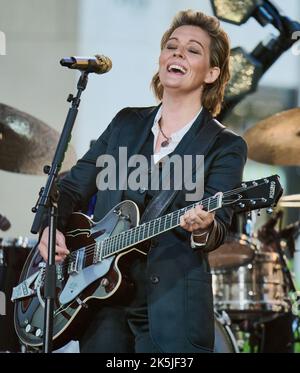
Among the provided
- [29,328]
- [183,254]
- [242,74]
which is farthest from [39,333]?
[242,74]

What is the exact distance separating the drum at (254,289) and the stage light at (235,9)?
4.87 ft

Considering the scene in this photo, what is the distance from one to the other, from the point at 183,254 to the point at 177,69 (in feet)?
2.55

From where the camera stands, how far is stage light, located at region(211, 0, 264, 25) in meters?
4.85

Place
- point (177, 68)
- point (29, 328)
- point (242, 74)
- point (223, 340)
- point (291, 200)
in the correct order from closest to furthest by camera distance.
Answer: point (177, 68), point (29, 328), point (291, 200), point (223, 340), point (242, 74)

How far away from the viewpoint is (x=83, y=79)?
10.1ft

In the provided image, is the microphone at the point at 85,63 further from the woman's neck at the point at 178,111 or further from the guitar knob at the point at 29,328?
the guitar knob at the point at 29,328

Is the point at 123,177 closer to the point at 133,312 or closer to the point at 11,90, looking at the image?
the point at 133,312

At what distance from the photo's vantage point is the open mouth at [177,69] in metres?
3.26

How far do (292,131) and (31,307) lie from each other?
2.16 metres

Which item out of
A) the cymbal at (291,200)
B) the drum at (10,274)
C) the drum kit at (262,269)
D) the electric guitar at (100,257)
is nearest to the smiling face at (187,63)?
the electric guitar at (100,257)

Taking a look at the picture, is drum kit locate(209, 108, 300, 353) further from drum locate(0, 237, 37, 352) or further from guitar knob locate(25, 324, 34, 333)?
guitar knob locate(25, 324, 34, 333)

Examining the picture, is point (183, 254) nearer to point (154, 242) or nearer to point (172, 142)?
point (154, 242)

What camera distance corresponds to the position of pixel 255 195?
9.52 feet

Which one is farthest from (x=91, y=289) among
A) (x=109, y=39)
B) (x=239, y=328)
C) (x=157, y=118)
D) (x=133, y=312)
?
(x=239, y=328)
